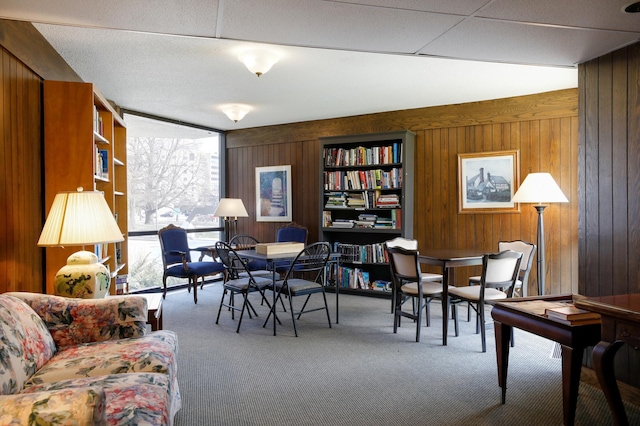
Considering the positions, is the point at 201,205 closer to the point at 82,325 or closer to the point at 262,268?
the point at 262,268

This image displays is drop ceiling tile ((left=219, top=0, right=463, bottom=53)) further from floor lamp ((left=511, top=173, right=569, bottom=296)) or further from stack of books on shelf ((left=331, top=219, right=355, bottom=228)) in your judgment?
stack of books on shelf ((left=331, top=219, right=355, bottom=228))

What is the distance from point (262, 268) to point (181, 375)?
290 cm

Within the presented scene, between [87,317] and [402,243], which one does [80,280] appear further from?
[402,243]

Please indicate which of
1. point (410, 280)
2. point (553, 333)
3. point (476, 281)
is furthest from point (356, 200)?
point (553, 333)

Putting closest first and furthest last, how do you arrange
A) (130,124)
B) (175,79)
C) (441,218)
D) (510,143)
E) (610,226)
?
1. (610,226)
2. (175,79)
3. (510,143)
4. (441,218)
5. (130,124)

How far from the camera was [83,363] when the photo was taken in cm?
204

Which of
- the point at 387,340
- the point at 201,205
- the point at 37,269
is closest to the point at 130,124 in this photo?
the point at 201,205

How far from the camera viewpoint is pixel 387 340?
391 cm

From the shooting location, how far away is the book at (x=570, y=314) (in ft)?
7.08

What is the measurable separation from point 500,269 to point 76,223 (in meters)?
3.22

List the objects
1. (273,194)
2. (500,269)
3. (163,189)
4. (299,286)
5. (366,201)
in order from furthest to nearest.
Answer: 1. (273,194)
2. (163,189)
3. (366,201)
4. (299,286)
5. (500,269)

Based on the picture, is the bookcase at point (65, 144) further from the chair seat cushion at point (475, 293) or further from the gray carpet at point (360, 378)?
the chair seat cushion at point (475, 293)

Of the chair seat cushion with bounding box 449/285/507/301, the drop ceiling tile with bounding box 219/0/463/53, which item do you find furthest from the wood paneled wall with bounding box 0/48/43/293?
the chair seat cushion with bounding box 449/285/507/301

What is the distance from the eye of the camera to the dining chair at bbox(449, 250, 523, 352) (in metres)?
3.60
